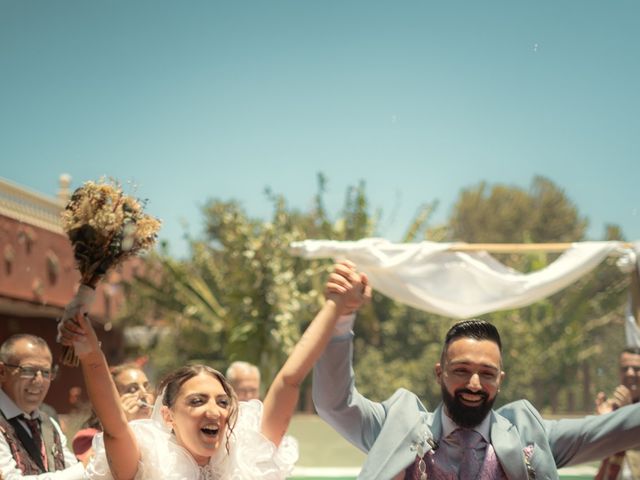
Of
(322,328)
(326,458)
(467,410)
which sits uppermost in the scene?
(322,328)

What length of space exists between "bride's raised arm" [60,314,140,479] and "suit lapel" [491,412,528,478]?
3.79 ft

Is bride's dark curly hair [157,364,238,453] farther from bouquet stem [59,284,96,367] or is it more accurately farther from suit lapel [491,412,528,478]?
suit lapel [491,412,528,478]

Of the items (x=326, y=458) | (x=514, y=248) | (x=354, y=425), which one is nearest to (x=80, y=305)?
(x=354, y=425)

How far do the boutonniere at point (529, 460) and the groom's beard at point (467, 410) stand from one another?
0.57ft

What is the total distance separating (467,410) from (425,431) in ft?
0.52

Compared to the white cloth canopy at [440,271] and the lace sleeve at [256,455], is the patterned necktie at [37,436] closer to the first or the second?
the lace sleeve at [256,455]

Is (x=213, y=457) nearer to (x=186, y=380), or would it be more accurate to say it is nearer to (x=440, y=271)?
(x=186, y=380)

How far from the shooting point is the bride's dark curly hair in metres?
2.88

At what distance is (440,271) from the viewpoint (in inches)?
315

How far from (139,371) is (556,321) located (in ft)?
60.1

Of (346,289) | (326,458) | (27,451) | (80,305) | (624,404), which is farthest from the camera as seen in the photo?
(326,458)

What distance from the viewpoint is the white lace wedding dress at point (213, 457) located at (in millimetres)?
2707

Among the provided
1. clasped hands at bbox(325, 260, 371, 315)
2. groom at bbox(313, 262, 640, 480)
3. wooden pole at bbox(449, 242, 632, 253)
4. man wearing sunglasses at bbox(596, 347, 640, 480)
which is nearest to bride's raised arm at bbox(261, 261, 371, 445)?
clasped hands at bbox(325, 260, 371, 315)

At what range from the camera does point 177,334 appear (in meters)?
24.2
